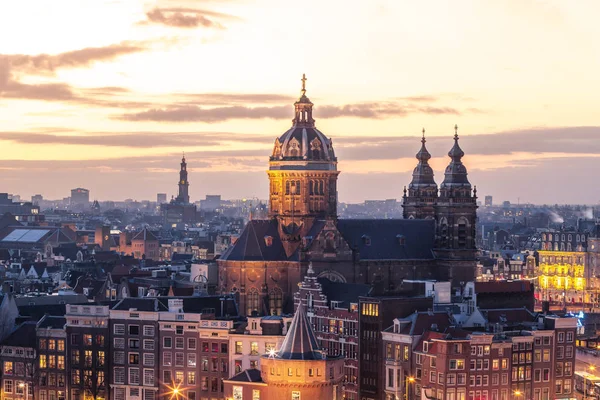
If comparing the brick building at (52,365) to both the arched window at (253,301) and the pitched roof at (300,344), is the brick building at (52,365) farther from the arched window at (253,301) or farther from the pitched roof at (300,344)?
the pitched roof at (300,344)

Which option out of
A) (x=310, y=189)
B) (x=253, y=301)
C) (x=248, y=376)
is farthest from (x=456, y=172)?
(x=248, y=376)

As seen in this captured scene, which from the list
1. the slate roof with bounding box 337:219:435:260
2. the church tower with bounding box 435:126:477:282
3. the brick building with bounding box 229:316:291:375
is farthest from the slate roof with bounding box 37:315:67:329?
the church tower with bounding box 435:126:477:282

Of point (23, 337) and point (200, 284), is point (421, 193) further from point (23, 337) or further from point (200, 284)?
point (23, 337)

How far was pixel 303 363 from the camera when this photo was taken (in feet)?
404

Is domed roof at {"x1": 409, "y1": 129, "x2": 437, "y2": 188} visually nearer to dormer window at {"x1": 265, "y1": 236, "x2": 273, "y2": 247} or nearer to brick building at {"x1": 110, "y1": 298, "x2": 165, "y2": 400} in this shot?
dormer window at {"x1": 265, "y1": 236, "x2": 273, "y2": 247}

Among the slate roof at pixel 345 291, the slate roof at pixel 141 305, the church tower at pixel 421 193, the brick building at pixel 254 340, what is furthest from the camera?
the church tower at pixel 421 193

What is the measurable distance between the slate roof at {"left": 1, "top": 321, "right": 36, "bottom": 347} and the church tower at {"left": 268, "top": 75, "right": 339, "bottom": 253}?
29107 mm

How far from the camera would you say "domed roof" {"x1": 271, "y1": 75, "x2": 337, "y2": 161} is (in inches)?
6526

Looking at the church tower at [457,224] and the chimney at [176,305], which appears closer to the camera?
the chimney at [176,305]

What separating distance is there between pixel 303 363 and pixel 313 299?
27187 millimetres

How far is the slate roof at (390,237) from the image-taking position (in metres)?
166

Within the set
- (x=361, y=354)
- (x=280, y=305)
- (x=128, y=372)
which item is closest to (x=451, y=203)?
(x=280, y=305)

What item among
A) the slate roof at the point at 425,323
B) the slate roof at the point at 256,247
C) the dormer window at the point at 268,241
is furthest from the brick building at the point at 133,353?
the dormer window at the point at 268,241

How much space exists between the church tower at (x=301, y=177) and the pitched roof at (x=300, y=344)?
40444mm
